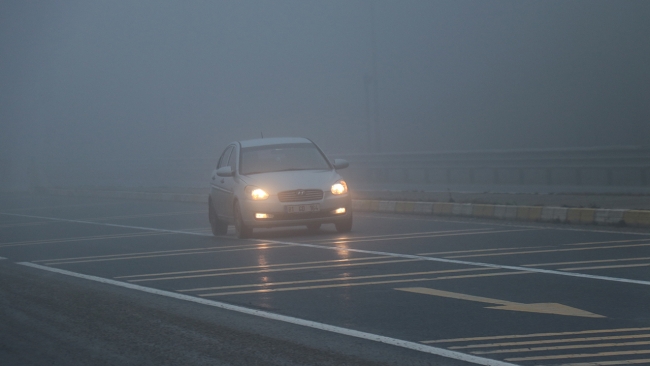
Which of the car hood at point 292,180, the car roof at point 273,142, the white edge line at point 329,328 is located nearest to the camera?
the white edge line at point 329,328

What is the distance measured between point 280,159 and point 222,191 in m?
1.10

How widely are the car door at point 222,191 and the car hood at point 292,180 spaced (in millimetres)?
581

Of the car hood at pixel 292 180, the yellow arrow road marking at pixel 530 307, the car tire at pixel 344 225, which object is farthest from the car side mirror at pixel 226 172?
the yellow arrow road marking at pixel 530 307

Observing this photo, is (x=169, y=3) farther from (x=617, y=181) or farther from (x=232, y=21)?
(x=617, y=181)

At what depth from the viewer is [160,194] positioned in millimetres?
29312

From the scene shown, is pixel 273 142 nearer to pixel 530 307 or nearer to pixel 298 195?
pixel 298 195

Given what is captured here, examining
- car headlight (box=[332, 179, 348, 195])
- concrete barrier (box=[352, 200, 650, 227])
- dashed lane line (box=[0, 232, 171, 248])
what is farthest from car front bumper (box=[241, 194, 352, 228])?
concrete barrier (box=[352, 200, 650, 227])

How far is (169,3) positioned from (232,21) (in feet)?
23.1

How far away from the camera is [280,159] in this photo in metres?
14.8

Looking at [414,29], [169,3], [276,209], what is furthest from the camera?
[169,3]

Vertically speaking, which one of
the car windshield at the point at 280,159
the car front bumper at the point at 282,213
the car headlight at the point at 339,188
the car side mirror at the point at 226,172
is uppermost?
the car windshield at the point at 280,159

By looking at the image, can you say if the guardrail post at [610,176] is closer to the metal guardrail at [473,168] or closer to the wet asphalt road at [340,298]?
the metal guardrail at [473,168]

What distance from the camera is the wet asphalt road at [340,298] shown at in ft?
18.7

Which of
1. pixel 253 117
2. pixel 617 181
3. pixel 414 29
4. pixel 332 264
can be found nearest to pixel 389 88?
pixel 414 29
